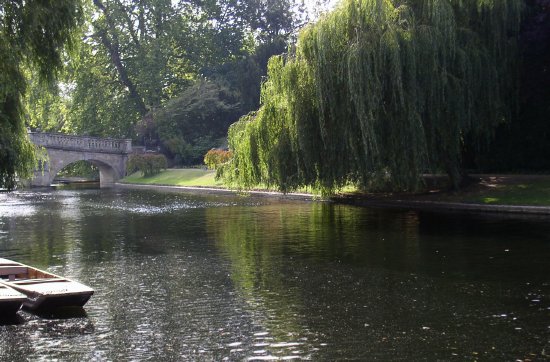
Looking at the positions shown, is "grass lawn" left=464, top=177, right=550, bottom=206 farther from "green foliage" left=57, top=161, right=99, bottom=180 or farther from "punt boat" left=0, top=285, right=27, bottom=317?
"green foliage" left=57, top=161, right=99, bottom=180

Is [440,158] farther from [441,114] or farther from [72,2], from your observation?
[72,2]

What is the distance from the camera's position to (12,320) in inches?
477

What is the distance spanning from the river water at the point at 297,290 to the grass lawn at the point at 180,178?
92.5ft

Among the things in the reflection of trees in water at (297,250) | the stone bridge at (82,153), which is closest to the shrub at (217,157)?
the stone bridge at (82,153)

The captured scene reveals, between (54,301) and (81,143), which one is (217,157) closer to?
(81,143)

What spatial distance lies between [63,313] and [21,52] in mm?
9802

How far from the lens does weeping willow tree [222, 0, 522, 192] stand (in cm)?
2648

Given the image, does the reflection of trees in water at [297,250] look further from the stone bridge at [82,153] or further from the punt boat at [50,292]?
the stone bridge at [82,153]

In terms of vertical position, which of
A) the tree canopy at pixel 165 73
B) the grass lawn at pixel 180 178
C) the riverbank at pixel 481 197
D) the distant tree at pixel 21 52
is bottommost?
the riverbank at pixel 481 197

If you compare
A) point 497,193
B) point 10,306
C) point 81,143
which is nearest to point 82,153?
point 81,143

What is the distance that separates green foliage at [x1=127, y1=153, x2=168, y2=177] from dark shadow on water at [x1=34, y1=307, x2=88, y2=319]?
53.8 meters

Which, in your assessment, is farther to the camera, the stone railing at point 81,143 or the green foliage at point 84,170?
the green foliage at point 84,170

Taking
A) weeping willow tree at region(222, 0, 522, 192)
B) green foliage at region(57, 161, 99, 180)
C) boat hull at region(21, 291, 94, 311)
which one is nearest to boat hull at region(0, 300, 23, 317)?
boat hull at region(21, 291, 94, 311)

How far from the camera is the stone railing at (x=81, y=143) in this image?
60.4 meters
